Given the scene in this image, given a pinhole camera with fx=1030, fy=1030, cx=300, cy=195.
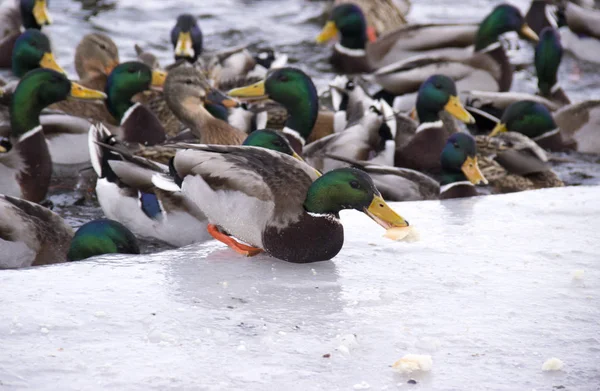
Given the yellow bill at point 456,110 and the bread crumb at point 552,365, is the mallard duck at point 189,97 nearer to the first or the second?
the yellow bill at point 456,110

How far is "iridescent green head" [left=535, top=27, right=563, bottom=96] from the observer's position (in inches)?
372

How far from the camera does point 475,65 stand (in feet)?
32.6

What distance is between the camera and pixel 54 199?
21.8ft

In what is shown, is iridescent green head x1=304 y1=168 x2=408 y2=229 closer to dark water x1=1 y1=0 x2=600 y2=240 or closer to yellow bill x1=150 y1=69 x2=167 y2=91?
yellow bill x1=150 y1=69 x2=167 y2=91

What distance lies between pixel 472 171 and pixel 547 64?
3.52 m

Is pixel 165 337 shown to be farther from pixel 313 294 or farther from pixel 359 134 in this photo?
pixel 359 134

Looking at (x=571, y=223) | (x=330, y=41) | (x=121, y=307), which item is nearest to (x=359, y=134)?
(x=571, y=223)

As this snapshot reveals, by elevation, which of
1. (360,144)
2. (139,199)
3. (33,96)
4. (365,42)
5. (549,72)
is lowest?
(365,42)

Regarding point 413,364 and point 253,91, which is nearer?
point 413,364

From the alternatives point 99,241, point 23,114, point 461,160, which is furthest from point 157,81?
point 99,241

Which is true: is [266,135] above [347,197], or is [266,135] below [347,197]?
below

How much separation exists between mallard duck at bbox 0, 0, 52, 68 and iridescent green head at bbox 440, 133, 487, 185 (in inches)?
193

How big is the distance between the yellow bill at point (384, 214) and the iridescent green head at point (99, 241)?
4.38 feet

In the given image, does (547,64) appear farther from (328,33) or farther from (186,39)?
(186,39)
